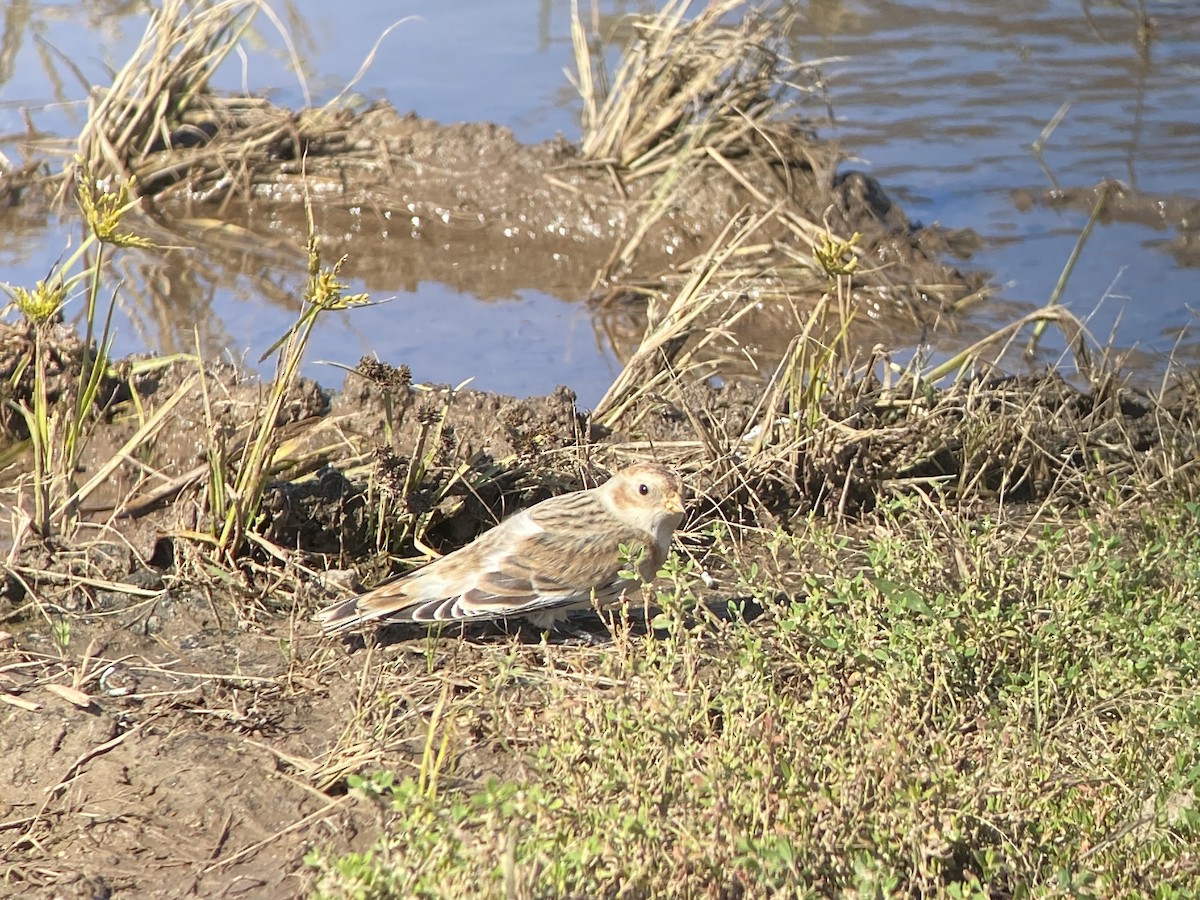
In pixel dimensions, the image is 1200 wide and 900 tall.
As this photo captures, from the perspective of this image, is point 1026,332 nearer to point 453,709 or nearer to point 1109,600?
point 1109,600

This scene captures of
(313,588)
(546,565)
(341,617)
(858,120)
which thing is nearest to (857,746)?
(546,565)

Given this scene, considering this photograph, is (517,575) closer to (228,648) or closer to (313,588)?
(313,588)

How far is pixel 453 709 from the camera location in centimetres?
449

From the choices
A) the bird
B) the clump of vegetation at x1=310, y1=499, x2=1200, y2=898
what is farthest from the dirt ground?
the clump of vegetation at x1=310, y1=499, x2=1200, y2=898

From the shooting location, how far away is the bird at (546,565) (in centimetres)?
494

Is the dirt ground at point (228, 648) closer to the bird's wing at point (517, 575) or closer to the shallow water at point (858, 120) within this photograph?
the bird's wing at point (517, 575)

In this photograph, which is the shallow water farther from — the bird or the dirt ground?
the bird

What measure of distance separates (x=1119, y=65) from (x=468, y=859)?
9.68m

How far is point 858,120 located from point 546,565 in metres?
6.34

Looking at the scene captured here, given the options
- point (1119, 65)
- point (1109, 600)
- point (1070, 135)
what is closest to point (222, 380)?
point (1109, 600)

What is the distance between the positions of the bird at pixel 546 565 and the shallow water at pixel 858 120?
205 cm

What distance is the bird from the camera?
4.94 meters

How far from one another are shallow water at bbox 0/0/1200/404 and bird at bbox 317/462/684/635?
2.05 metres

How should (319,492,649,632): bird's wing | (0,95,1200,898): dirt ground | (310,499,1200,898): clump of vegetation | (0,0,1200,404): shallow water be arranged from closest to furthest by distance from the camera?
(310,499,1200,898): clump of vegetation < (0,95,1200,898): dirt ground < (319,492,649,632): bird's wing < (0,0,1200,404): shallow water
